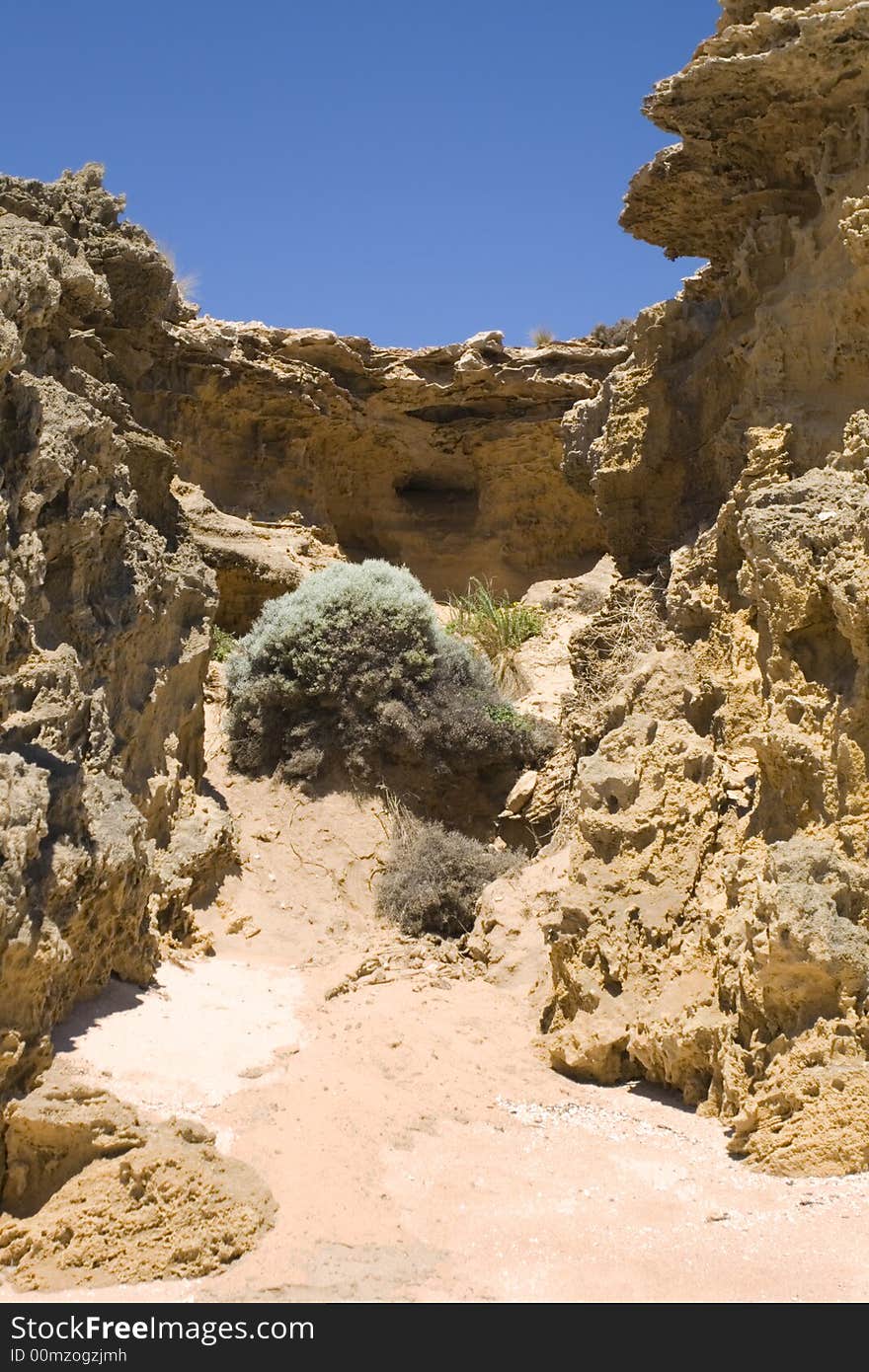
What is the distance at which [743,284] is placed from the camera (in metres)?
7.55

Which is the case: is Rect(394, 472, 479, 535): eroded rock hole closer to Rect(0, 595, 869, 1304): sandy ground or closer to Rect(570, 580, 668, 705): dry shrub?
Rect(570, 580, 668, 705): dry shrub

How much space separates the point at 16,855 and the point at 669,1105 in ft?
9.81

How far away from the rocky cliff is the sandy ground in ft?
1.09

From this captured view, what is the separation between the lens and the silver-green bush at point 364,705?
11.1m

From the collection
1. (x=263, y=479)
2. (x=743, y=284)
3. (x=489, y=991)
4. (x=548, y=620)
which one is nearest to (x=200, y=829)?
(x=489, y=991)

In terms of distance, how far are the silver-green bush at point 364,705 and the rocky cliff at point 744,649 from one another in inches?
106

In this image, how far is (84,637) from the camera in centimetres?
750

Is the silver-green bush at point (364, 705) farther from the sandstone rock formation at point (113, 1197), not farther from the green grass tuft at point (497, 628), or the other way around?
the sandstone rock formation at point (113, 1197)

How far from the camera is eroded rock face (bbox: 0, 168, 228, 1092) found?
18.5 ft

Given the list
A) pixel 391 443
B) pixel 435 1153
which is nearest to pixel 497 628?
pixel 391 443

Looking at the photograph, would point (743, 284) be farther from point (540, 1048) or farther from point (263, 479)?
point (263, 479)

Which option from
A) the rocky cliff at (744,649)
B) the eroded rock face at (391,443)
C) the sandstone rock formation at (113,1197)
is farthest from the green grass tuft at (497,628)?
the sandstone rock formation at (113,1197)

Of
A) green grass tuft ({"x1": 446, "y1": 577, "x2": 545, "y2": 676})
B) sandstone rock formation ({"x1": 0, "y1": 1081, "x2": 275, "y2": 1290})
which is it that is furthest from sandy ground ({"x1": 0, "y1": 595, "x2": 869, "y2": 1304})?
green grass tuft ({"x1": 446, "y1": 577, "x2": 545, "y2": 676})

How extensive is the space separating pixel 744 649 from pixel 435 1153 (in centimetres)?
294
